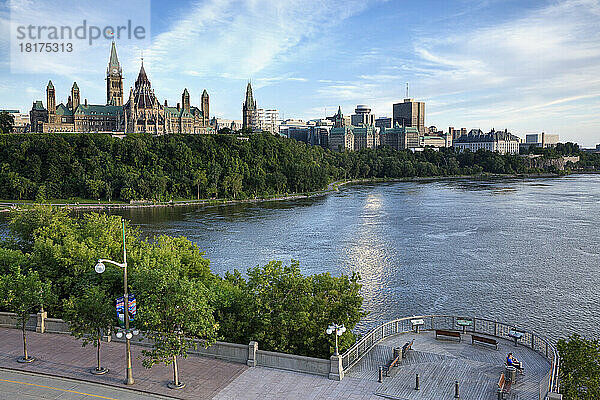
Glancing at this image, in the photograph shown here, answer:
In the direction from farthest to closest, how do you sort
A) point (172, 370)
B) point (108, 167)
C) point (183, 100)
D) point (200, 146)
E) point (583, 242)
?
point (183, 100) < point (200, 146) < point (108, 167) < point (583, 242) < point (172, 370)

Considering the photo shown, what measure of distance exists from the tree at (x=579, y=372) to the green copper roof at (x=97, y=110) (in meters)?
152

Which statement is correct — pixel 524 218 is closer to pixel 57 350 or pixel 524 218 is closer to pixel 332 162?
pixel 57 350

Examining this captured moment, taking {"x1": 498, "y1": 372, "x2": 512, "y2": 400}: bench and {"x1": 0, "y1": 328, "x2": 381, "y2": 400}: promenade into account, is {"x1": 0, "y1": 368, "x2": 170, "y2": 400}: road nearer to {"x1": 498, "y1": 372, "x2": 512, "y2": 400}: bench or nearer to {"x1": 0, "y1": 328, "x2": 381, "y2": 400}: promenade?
{"x1": 0, "y1": 328, "x2": 381, "y2": 400}: promenade

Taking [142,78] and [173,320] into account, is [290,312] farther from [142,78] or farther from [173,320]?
[142,78]

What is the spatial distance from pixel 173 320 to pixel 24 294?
726cm

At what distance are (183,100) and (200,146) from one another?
47.5 metres

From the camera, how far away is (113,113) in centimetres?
15438

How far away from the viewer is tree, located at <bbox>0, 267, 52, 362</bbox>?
21516mm

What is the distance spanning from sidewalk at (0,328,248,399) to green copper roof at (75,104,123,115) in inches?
5535

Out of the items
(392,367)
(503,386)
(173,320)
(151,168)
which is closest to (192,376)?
(173,320)

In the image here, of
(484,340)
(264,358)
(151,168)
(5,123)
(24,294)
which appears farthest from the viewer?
(5,123)

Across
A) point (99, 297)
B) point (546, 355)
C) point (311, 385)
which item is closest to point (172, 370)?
point (99, 297)

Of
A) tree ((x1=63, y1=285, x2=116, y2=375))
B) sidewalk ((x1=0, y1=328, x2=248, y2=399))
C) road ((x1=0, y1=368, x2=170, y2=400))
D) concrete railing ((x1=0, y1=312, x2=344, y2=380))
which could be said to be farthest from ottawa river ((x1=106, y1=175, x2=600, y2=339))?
road ((x1=0, y1=368, x2=170, y2=400))

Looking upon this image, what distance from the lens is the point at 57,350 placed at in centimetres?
2250
